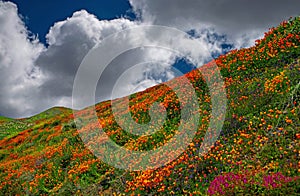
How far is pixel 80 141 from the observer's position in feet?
56.2

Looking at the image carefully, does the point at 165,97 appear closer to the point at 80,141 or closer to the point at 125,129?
the point at 125,129

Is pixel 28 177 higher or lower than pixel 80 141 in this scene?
lower

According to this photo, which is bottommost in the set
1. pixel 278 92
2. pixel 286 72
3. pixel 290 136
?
pixel 290 136

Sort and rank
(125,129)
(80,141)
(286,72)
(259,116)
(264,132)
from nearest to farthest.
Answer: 1. (264,132)
2. (259,116)
3. (286,72)
4. (125,129)
5. (80,141)

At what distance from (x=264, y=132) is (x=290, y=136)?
0.79m

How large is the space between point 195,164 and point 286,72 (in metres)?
5.29

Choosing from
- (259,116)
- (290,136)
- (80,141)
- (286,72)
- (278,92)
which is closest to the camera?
(290,136)

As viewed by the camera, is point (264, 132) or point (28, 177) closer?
point (264, 132)

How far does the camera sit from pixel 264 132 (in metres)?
8.94

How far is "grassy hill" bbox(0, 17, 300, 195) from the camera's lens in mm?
7469

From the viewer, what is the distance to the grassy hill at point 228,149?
24.5 ft

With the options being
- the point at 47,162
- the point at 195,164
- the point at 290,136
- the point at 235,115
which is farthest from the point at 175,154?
the point at 47,162

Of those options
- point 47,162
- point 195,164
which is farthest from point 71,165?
point 195,164

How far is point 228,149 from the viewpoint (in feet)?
29.9
